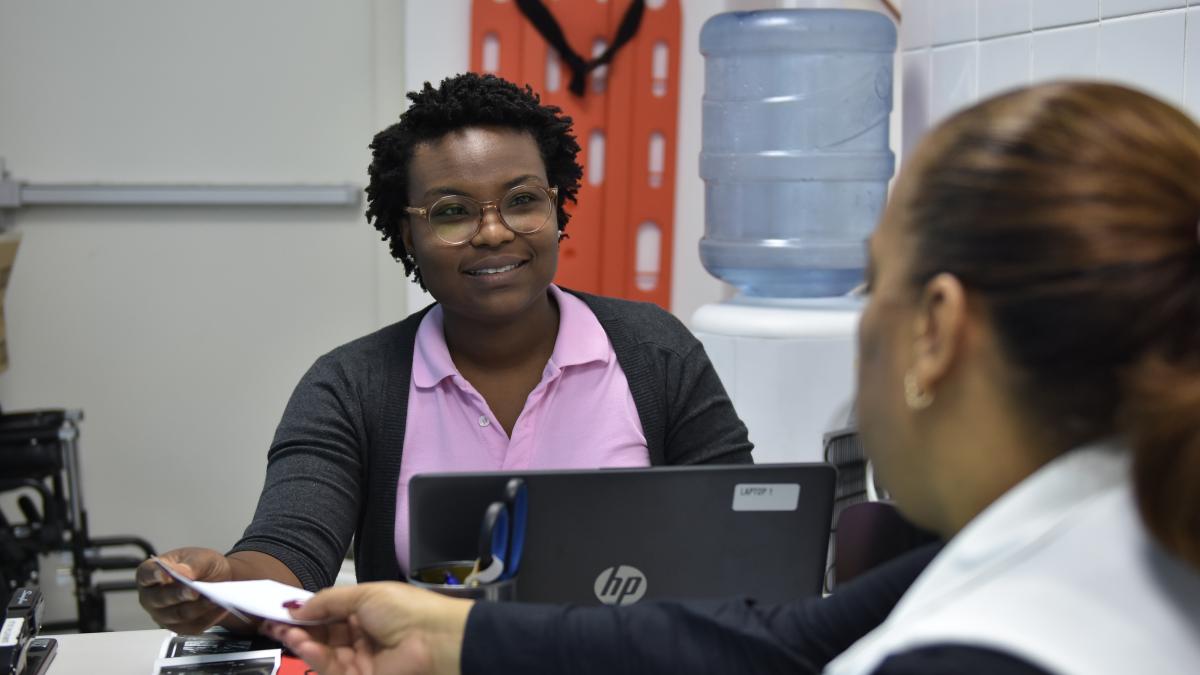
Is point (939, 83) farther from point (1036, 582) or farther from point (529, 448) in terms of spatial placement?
point (1036, 582)

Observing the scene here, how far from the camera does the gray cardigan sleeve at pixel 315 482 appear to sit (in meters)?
1.51

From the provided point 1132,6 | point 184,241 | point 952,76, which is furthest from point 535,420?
point 184,241

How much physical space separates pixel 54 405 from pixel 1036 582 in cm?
347

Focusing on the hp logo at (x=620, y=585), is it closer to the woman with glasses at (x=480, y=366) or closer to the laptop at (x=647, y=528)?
the laptop at (x=647, y=528)

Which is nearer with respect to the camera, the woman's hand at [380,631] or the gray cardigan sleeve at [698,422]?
→ the woman's hand at [380,631]

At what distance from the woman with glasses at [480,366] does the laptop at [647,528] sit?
0.49 meters

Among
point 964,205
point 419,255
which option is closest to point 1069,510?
point 964,205

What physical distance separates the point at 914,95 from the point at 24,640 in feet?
7.40

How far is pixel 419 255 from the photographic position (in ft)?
5.82

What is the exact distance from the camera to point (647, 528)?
118 cm

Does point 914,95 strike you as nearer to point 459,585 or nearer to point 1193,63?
point 1193,63

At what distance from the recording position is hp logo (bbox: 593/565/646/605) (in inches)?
46.9

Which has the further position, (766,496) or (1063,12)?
(1063,12)

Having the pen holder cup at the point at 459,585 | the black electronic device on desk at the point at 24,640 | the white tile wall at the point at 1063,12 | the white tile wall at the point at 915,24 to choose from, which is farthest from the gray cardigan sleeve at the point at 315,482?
the white tile wall at the point at 915,24
